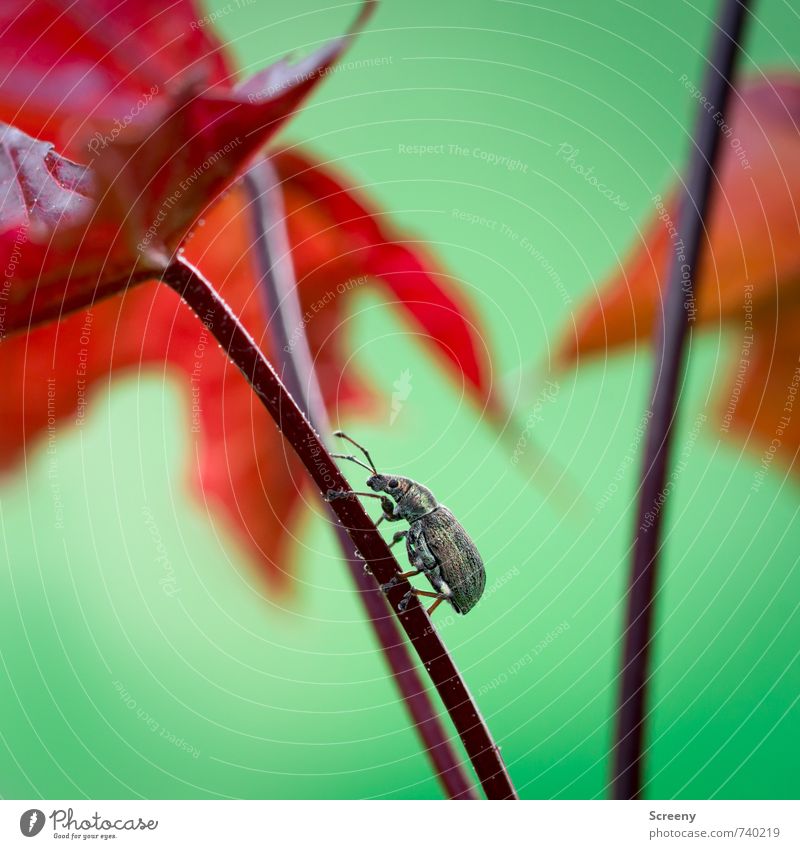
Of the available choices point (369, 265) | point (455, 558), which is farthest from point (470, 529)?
point (369, 265)

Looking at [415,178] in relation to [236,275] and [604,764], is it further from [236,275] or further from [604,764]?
[604,764]

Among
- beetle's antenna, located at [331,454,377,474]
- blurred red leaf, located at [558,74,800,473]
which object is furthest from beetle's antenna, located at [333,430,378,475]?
blurred red leaf, located at [558,74,800,473]

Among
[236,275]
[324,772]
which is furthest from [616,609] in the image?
[236,275]

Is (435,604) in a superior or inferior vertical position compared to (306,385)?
inferior

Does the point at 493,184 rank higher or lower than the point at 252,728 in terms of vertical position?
higher

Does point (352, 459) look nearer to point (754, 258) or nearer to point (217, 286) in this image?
point (217, 286)
